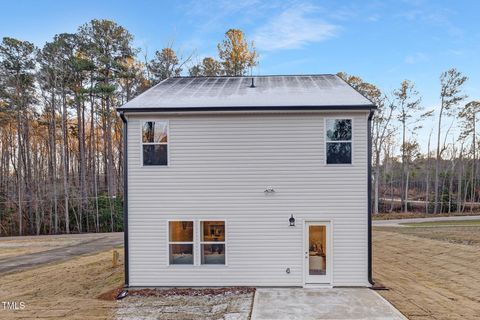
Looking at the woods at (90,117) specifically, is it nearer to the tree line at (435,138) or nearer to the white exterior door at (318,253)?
the tree line at (435,138)

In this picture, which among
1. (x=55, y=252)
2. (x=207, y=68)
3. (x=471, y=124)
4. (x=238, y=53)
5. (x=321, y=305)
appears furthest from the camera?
(x=471, y=124)

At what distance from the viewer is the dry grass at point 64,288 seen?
671cm

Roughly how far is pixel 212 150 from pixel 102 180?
2331 cm

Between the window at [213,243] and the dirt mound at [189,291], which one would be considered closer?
the dirt mound at [189,291]

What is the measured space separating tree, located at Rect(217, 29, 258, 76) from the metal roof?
46.4 feet

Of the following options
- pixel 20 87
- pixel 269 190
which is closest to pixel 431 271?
pixel 269 190

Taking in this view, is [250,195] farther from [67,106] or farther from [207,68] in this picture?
[67,106]

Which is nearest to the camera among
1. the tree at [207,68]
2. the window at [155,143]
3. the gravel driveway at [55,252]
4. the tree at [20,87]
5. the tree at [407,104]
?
the window at [155,143]

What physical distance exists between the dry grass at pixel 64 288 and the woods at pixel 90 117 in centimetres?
1274

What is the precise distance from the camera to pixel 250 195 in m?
8.18

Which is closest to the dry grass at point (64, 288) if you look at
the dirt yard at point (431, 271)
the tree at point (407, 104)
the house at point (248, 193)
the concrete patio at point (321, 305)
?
the house at point (248, 193)

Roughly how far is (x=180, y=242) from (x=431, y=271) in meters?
9.11

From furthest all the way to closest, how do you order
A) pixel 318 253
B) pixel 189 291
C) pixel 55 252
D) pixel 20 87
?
1. pixel 20 87
2. pixel 55 252
3. pixel 318 253
4. pixel 189 291

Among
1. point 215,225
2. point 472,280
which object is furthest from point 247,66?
point 472,280
